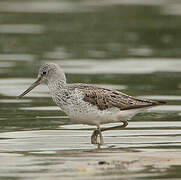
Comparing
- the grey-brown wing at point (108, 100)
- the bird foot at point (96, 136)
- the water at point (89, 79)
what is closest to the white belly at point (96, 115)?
the grey-brown wing at point (108, 100)

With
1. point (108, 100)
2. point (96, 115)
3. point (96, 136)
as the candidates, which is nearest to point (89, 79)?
point (108, 100)

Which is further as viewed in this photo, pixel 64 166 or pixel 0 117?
pixel 0 117

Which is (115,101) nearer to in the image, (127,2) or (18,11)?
(18,11)

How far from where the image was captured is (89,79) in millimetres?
21938

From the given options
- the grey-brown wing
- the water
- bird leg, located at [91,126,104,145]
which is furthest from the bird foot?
the grey-brown wing

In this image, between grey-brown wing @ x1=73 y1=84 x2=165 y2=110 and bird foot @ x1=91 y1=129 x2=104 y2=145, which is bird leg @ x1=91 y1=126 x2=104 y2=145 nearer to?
bird foot @ x1=91 y1=129 x2=104 y2=145

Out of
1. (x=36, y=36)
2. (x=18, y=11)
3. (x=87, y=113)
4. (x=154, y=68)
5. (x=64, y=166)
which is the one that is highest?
(x=18, y=11)

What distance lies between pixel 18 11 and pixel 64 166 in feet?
82.9

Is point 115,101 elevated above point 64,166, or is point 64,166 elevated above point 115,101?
point 115,101

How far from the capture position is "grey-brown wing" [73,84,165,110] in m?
14.9

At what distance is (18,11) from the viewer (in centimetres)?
3728

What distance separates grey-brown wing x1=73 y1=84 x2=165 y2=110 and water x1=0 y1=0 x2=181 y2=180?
2.19 feet

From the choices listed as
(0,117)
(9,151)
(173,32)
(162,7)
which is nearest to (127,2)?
(162,7)

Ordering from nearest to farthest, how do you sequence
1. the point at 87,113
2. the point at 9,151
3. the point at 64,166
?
1. the point at 64,166
2. the point at 9,151
3. the point at 87,113
